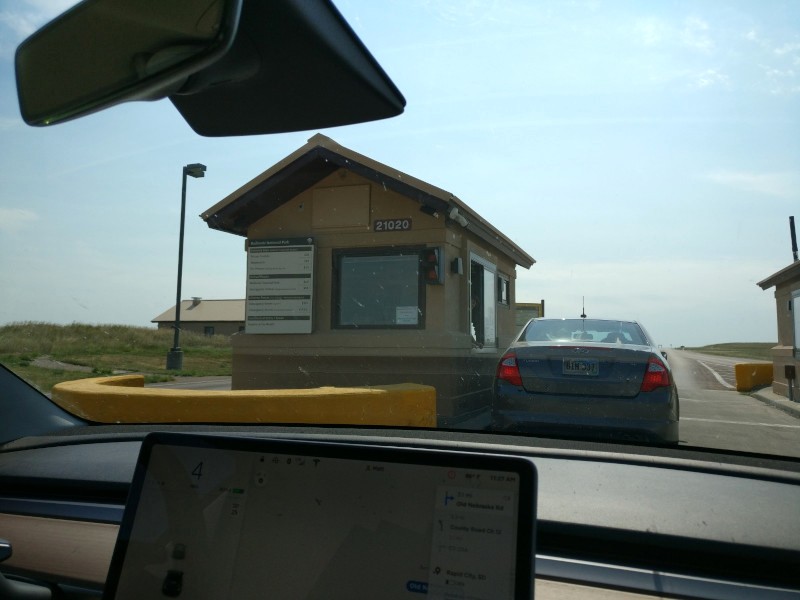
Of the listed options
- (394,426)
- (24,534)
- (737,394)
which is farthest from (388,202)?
(737,394)

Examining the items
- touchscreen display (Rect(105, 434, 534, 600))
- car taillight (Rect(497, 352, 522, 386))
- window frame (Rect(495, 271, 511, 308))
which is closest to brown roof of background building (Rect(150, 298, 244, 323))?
touchscreen display (Rect(105, 434, 534, 600))

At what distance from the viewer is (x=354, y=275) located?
3736 millimetres

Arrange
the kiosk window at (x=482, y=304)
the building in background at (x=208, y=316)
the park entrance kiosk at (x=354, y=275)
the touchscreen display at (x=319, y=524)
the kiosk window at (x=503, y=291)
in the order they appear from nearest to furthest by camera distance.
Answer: the touchscreen display at (x=319, y=524) < the building in background at (x=208, y=316) < the park entrance kiosk at (x=354, y=275) < the kiosk window at (x=482, y=304) < the kiosk window at (x=503, y=291)

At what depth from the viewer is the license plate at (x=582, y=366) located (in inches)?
162

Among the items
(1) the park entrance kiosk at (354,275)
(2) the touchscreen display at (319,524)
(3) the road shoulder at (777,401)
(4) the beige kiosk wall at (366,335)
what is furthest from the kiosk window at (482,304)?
(2) the touchscreen display at (319,524)

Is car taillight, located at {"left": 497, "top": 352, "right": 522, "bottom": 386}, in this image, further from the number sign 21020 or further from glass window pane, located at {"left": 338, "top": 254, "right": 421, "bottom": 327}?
the number sign 21020

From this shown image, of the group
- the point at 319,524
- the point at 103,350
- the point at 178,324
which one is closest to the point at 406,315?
the point at 178,324

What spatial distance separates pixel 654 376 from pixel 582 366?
0.48 m

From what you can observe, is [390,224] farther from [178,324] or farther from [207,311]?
[178,324]

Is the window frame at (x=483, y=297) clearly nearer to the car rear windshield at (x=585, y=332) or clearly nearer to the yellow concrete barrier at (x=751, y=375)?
the car rear windshield at (x=585, y=332)

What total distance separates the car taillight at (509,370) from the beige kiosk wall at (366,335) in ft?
0.49

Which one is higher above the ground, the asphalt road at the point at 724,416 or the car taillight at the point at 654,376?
the car taillight at the point at 654,376

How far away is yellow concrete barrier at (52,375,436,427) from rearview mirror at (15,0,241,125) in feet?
6.89

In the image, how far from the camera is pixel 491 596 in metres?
1.23
